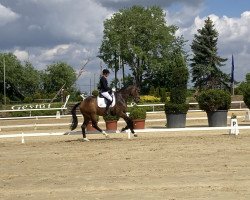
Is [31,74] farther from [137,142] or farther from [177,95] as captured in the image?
[137,142]

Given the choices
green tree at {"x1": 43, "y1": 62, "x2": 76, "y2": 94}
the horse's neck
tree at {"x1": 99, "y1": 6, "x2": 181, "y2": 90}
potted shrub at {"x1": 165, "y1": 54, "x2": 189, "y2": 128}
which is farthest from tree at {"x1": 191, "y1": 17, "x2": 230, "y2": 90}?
the horse's neck

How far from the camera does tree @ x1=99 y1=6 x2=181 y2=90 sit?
7744 cm

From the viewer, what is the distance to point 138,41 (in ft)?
259

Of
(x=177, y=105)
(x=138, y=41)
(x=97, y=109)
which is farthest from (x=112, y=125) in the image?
(x=138, y=41)

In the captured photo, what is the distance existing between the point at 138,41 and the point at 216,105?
57.8 metres

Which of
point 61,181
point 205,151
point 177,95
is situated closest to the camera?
point 61,181

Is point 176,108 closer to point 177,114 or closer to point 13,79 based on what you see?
point 177,114

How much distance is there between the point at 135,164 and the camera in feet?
37.5

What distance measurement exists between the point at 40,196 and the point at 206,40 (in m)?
63.0

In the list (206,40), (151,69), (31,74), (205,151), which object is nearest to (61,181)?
(205,151)

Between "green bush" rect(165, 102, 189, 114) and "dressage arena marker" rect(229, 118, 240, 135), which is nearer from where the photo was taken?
"dressage arena marker" rect(229, 118, 240, 135)

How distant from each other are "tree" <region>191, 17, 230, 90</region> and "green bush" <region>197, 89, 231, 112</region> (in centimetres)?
4683

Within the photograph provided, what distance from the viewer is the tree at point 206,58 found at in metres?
68.9

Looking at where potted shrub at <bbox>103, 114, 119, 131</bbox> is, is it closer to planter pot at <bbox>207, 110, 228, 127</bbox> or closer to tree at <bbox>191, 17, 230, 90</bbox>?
planter pot at <bbox>207, 110, 228, 127</bbox>
